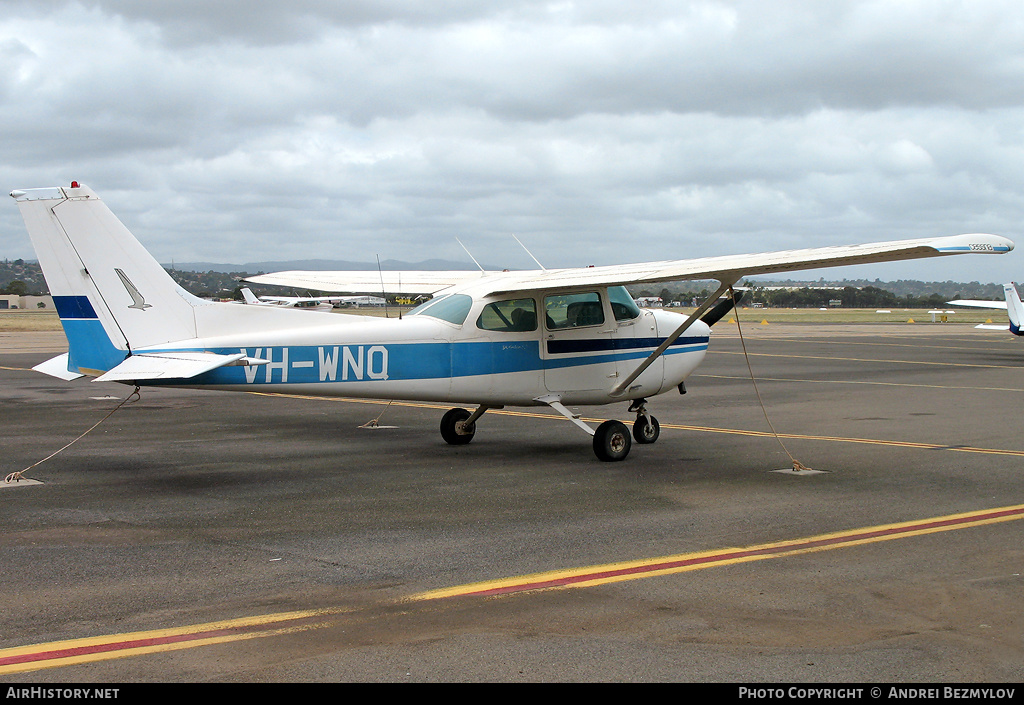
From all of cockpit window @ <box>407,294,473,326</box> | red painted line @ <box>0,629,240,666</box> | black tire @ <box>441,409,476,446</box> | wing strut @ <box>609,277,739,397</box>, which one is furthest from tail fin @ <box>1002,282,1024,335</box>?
red painted line @ <box>0,629,240,666</box>

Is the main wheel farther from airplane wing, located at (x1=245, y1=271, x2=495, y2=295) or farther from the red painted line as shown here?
the red painted line

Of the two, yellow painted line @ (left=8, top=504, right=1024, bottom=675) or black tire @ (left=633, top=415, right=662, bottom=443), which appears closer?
yellow painted line @ (left=8, top=504, right=1024, bottom=675)

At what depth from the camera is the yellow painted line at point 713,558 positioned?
20.6ft

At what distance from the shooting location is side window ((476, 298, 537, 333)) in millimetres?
11656

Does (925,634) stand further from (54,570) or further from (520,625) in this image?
(54,570)

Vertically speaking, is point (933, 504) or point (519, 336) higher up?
point (519, 336)

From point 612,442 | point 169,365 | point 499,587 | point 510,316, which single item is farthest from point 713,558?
point 169,365

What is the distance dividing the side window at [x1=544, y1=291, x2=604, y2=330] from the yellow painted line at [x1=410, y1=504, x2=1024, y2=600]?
502 centimetres

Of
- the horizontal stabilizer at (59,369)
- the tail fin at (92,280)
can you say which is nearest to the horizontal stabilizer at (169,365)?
the tail fin at (92,280)

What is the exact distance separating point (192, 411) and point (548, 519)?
1089 cm

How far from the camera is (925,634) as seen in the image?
526 centimetres

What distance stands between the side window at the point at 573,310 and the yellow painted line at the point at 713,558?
5.02m

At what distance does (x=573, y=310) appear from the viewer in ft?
39.8
